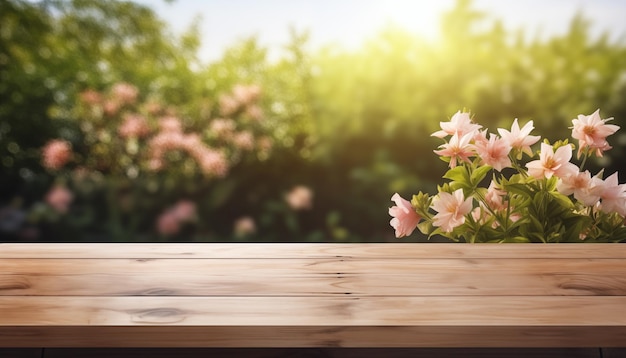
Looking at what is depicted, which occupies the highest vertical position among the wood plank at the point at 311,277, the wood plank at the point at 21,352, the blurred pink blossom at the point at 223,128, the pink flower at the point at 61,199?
the blurred pink blossom at the point at 223,128

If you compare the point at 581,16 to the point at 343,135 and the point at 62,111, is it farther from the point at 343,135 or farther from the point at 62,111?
the point at 62,111

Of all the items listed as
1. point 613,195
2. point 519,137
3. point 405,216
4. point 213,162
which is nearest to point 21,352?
point 405,216

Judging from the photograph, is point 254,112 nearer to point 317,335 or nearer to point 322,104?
point 322,104

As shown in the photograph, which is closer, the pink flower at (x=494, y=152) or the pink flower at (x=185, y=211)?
the pink flower at (x=494, y=152)

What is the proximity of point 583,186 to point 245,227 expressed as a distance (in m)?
3.55

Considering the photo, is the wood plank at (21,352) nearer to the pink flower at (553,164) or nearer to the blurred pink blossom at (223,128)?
the pink flower at (553,164)

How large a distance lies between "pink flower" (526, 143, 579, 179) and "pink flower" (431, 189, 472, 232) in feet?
0.45

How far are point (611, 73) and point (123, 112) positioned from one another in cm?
358

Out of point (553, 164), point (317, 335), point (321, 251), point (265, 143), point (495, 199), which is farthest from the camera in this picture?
point (265, 143)

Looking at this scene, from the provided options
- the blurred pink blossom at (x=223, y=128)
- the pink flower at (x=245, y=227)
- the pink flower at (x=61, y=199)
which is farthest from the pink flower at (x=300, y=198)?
the pink flower at (x=61, y=199)

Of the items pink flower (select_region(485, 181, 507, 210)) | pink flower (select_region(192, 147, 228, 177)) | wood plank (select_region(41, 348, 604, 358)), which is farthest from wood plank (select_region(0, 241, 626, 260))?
pink flower (select_region(192, 147, 228, 177))

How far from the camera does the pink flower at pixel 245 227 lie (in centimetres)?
469

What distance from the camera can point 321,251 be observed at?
1.11 metres

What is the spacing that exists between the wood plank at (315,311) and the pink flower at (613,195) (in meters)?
0.42
